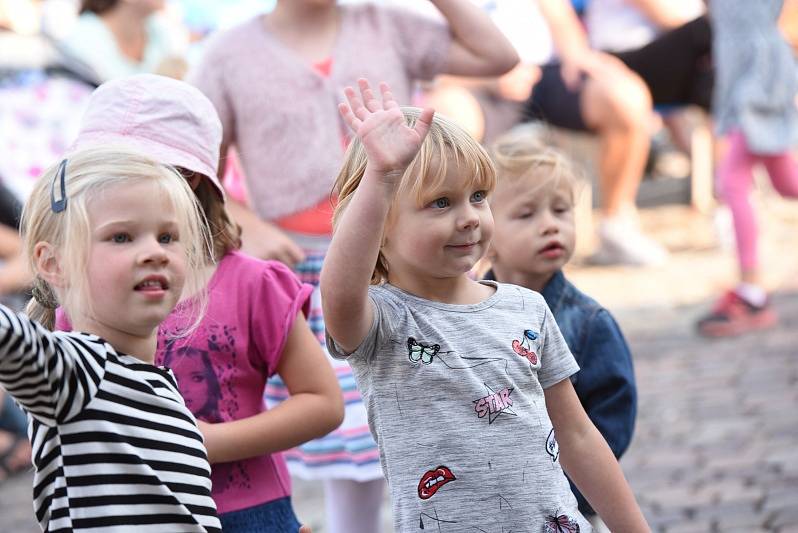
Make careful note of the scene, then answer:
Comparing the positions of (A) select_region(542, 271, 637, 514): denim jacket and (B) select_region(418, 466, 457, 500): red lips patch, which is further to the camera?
(A) select_region(542, 271, 637, 514): denim jacket

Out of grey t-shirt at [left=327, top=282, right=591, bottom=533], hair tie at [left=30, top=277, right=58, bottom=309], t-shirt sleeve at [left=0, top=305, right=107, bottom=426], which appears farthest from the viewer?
hair tie at [left=30, top=277, right=58, bottom=309]

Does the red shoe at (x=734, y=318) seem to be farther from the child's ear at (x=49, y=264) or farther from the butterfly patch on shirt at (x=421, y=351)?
the child's ear at (x=49, y=264)

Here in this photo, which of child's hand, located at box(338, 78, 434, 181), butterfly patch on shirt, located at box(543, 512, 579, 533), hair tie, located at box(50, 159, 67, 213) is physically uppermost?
hair tie, located at box(50, 159, 67, 213)

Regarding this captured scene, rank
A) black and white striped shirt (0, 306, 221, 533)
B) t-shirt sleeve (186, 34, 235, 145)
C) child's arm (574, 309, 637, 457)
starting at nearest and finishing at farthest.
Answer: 1. black and white striped shirt (0, 306, 221, 533)
2. child's arm (574, 309, 637, 457)
3. t-shirt sleeve (186, 34, 235, 145)

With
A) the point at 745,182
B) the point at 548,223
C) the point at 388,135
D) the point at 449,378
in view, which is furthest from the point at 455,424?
the point at 745,182

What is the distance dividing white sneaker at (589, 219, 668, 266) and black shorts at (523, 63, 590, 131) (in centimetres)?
65

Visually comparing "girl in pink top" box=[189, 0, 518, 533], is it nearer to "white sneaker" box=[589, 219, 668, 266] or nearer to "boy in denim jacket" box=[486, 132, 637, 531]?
"boy in denim jacket" box=[486, 132, 637, 531]

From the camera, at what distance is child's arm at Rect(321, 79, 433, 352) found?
5.95 feet

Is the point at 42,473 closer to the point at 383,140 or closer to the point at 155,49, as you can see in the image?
the point at 383,140

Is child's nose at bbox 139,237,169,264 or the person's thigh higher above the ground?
the person's thigh

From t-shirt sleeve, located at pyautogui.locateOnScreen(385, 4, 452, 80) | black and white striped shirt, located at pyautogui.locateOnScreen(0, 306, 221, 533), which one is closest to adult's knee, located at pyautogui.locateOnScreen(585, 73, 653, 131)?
t-shirt sleeve, located at pyautogui.locateOnScreen(385, 4, 452, 80)

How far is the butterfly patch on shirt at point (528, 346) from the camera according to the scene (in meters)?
2.05

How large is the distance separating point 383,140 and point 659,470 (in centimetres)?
280

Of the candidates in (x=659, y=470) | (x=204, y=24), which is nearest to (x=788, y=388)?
(x=659, y=470)
